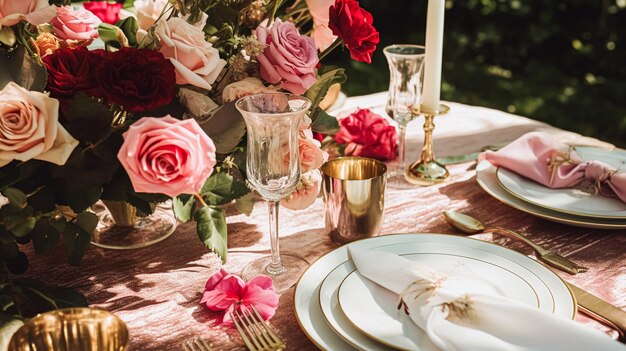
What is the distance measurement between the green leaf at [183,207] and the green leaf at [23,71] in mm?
259

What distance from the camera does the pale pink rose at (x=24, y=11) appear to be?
0.95 meters

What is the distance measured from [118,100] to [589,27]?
12.8 feet

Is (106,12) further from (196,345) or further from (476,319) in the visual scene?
(476,319)

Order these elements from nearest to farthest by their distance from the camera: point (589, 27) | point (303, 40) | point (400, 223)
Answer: point (303, 40) < point (400, 223) < point (589, 27)

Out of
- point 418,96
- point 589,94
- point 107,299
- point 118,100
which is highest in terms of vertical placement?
point 118,100

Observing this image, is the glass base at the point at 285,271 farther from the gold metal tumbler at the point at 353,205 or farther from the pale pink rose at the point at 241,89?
the pale pink rose at the point at 241,89

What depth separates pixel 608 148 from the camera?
5.13 ft

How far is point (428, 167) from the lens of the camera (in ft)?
4.97

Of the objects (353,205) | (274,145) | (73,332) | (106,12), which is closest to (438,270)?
(353,205)

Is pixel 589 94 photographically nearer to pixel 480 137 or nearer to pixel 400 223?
pixel 480 137

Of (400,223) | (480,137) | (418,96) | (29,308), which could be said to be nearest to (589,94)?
(480,137)

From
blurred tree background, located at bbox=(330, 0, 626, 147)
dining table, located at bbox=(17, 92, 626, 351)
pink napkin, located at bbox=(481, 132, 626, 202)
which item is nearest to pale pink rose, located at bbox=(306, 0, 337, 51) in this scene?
dining table, located at bbox=(17, 92, 626, 351)

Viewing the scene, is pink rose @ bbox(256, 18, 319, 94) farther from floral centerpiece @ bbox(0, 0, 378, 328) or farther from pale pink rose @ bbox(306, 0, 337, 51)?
pale pink rose @ bbox(306, 0, 337, 51)

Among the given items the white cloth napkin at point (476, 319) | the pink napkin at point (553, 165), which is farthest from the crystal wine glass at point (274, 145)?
the pink napkin at point (553, 165)
